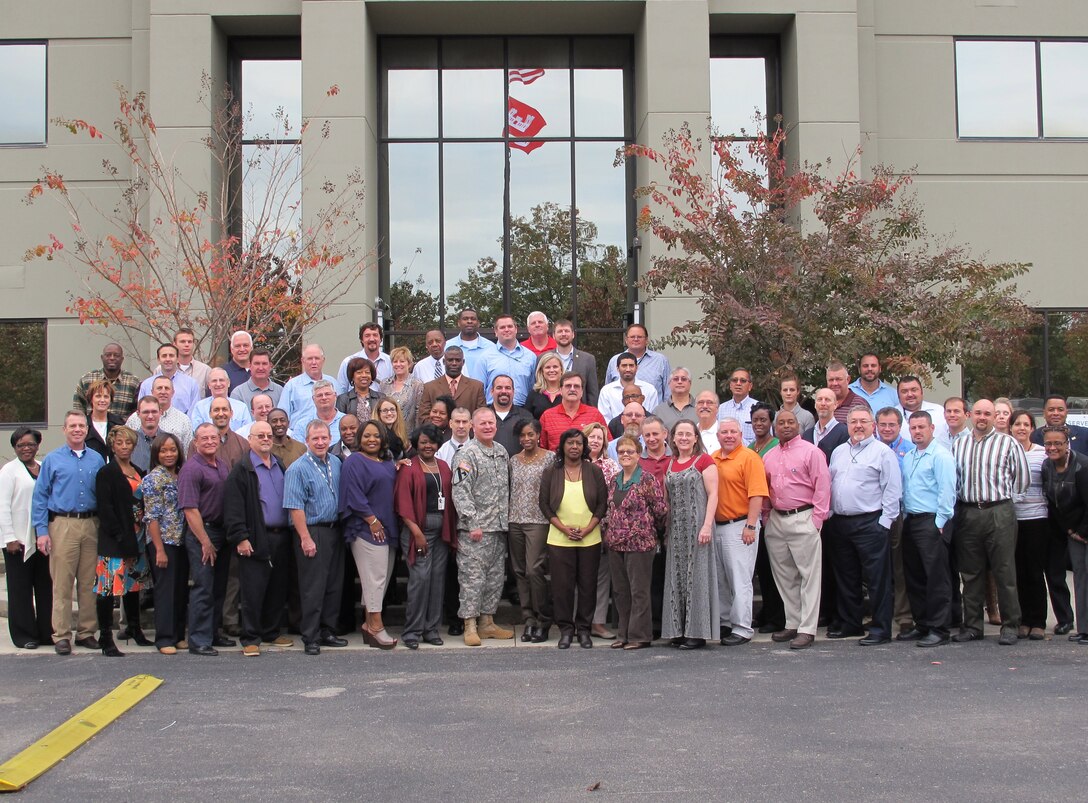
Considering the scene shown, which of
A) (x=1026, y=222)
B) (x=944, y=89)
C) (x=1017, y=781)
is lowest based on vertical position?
(x=1017, y=781)

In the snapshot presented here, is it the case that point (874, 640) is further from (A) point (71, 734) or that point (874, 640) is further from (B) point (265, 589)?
(A) point (71, 734)

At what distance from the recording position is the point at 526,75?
18469 mm

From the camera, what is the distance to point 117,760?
6.55 meters

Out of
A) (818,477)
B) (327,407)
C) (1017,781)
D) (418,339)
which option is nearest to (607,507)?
(818,477)

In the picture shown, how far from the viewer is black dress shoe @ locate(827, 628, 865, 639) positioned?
1029 centimetres

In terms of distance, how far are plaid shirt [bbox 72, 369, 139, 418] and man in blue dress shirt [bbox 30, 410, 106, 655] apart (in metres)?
1.16

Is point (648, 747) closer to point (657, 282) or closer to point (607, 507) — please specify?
point (607, 507)

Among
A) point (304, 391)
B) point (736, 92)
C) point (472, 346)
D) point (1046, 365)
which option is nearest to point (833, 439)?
point (472, 346)

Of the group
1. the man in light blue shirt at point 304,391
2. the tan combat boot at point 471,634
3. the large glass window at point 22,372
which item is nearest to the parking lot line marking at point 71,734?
the tan combat boot at point 471,634

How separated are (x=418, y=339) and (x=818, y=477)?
30.2 feet

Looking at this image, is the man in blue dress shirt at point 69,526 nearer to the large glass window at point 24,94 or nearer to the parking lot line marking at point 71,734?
the parking lot line marking at point 71,734

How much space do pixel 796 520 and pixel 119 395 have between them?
6.42m

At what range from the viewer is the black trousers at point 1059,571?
33.1 ft

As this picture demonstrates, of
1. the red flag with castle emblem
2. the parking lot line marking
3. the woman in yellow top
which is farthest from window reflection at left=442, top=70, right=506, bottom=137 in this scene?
the parking lot line marking
